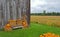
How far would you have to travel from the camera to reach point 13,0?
10453mm

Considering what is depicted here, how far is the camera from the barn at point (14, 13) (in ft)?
33.4

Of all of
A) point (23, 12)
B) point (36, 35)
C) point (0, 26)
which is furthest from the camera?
point (23, 12)

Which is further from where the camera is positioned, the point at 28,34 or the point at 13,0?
the point at 13,0

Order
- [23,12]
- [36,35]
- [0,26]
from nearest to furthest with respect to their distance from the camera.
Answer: [36,35]
[0,26]
[23,12]

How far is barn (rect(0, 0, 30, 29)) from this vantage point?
10.2m

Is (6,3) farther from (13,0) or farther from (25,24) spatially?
(25,24)

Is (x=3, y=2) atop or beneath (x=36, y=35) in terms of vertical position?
atop

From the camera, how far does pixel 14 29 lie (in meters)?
10.3

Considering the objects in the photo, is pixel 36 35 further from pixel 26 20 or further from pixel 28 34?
pixel 26 20

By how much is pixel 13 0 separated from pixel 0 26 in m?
1.43

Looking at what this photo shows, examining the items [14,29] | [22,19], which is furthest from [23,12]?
[14,29]

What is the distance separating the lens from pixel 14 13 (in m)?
10.5

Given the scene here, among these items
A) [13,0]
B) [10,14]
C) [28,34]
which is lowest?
[28,34]

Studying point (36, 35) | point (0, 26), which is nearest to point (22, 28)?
point (0, 26)
